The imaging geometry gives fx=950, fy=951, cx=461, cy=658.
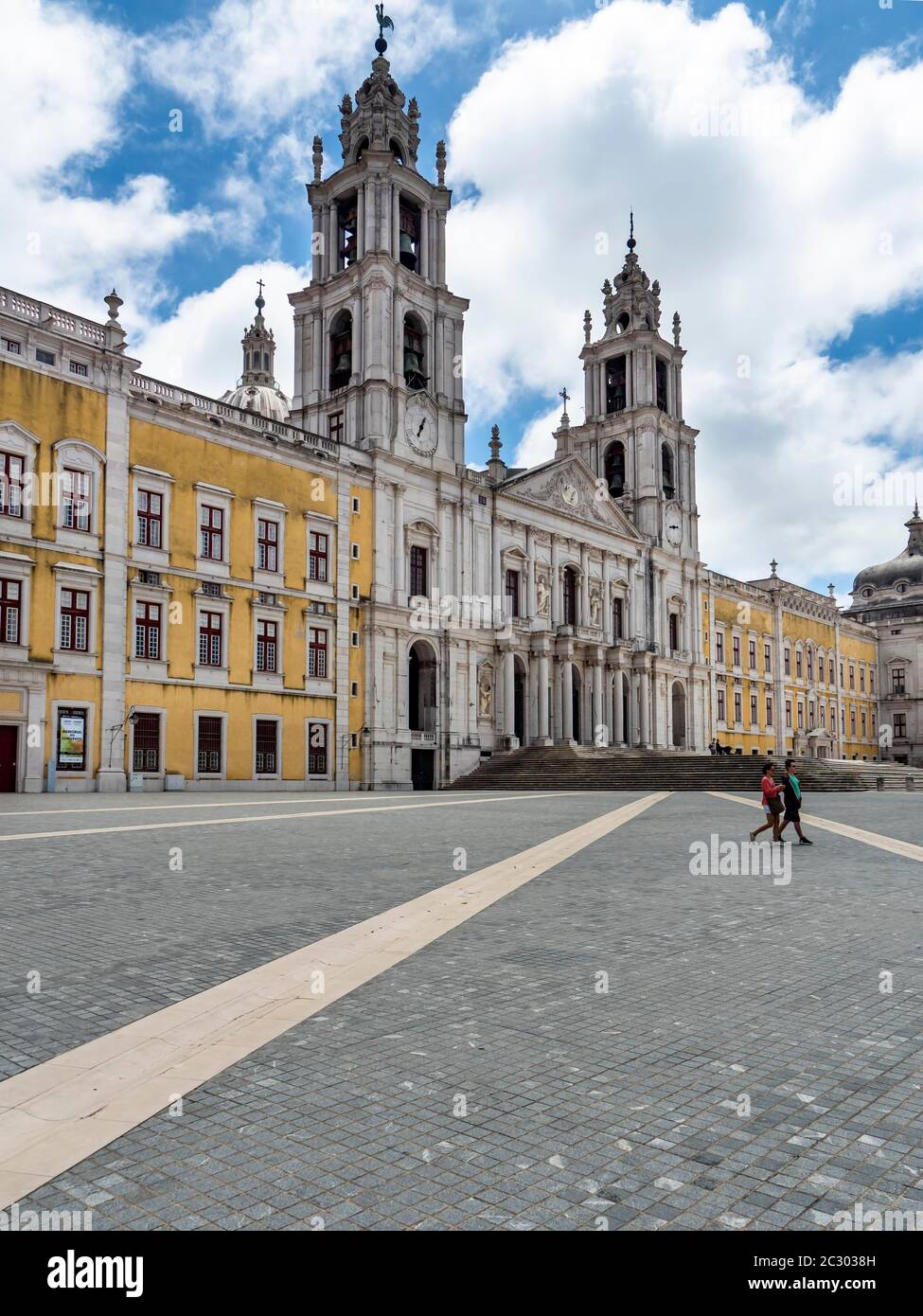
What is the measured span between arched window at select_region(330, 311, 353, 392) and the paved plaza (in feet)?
126

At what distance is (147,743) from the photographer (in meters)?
32.3

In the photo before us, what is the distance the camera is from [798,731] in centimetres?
7512

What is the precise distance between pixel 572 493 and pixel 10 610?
33.1 meters

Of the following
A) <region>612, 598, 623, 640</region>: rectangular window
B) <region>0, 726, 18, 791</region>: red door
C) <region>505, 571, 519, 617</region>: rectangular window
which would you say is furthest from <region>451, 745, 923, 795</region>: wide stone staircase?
<region>0, 726, 18, 791</region>: red door

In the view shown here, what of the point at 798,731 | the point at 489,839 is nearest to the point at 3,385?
the point at 489,839

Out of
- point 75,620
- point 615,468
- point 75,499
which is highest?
point 615,468

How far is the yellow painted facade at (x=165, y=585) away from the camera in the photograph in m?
29.4

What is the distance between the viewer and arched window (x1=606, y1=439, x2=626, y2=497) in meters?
62.8

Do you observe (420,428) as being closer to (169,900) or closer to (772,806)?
(772,806)

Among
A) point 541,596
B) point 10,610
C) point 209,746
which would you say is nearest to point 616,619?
point 541,596

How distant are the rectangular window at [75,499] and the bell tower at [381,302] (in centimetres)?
1416
